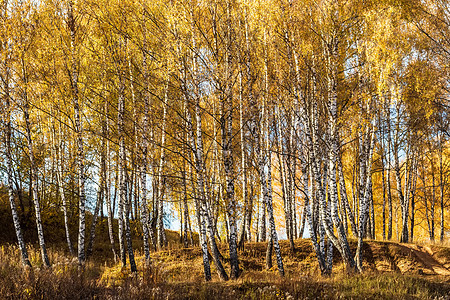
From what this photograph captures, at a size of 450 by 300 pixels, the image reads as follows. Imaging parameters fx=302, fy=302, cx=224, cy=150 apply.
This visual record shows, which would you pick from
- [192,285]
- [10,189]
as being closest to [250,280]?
[192,285]

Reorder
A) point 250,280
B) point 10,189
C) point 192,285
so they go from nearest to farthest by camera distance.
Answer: point 192,285 → point 250,280 → point 10,189

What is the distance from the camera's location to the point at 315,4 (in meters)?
10.1

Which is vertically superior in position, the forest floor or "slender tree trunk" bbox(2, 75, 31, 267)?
"slender tree trunk" bbox(2, 75, 31, 267)

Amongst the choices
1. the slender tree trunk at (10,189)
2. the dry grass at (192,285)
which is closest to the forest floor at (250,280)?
the dry grass at (192,285)

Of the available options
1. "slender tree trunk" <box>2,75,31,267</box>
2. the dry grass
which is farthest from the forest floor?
"slender tree trunk" <box>2,75,31,267</box>

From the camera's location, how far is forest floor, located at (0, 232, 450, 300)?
563 centimetres

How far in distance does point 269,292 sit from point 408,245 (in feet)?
29.9

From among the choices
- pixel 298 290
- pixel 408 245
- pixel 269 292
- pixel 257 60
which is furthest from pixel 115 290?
pixel 408 245

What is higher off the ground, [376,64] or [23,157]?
[376,64]

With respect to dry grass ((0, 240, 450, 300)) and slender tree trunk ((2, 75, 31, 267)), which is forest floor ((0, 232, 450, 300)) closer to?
dry grass ((0, 240, 450, 300))

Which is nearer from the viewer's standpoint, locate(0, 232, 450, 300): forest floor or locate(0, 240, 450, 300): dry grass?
locate(0, 240, 450, 300): dry grass

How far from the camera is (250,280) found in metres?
7.64

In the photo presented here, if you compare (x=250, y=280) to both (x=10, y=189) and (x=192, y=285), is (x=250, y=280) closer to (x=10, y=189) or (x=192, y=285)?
(x=192, y=285)

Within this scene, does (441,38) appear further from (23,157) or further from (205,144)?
(23,157)
